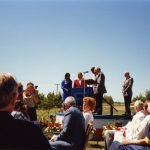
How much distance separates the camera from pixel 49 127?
9266 millimetres

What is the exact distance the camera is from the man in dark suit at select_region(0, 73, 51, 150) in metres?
2.69

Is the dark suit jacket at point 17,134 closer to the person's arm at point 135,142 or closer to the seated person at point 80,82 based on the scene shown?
the person's arm at point 135,142

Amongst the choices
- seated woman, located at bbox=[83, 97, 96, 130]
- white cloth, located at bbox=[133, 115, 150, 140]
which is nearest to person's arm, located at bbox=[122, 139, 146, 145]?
white cloth, located at bbox=[133, 115, 150, 140]

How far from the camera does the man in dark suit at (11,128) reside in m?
2.69

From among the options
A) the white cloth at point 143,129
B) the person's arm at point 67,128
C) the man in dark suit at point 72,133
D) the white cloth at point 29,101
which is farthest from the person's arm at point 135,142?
the white cloth at point 29,101

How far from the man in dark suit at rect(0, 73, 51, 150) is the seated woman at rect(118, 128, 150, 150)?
3702 millimetres

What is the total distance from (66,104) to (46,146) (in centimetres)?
375

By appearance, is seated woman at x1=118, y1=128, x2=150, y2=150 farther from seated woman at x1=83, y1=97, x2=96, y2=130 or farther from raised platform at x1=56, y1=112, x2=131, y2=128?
raised platform at x1=56, y1=112, x2=131, y2=128

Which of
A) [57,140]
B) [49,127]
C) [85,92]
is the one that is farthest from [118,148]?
[85,92]

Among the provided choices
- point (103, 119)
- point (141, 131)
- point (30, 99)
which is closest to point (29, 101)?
point (30, 99)

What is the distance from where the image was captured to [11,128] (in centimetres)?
269

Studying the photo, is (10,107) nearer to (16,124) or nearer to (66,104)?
(16,124)

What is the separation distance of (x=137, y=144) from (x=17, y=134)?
154 inches

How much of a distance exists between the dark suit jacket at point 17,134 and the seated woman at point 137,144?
12.2 ft
